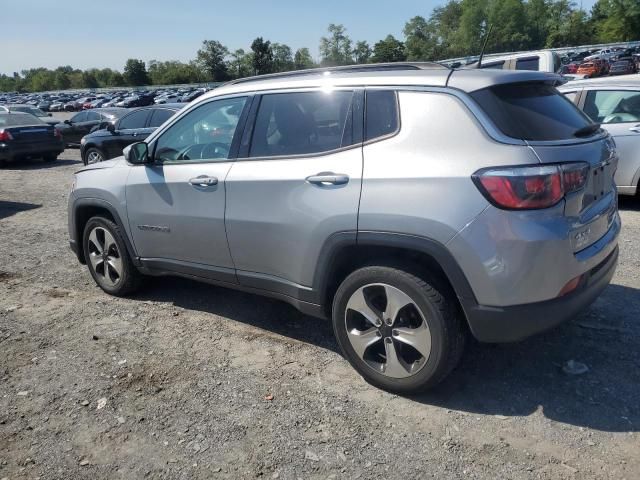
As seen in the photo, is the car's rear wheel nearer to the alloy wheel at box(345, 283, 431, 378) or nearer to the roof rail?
the roof rail

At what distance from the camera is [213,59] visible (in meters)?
122

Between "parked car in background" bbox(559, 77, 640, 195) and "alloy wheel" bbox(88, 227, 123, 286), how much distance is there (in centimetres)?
606

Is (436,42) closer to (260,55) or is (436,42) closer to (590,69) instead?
(260,55)

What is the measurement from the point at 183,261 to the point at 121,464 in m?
1.74

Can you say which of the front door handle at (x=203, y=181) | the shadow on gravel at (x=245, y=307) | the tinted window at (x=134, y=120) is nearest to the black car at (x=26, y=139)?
the tinted window at (x=134, y=120)

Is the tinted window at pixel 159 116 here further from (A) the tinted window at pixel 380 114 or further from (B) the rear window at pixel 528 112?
(B) the rear window at pixel 528 112

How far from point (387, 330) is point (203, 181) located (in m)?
1.68

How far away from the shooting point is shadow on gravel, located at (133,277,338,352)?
411 centimetres

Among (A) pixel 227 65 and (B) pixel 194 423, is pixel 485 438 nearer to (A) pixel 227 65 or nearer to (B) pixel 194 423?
(B) pixel 194 423

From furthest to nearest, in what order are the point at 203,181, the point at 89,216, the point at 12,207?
the point at 12,207
the point at 89,216
the point at 203,181

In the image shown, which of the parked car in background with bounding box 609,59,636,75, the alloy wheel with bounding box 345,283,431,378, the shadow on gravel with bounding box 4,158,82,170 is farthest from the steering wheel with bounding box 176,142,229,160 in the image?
the parked car in background with bounding box 609,59,636,75

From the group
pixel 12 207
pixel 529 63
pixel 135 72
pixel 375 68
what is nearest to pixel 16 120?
pixel 12 207

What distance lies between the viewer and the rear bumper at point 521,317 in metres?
2.75

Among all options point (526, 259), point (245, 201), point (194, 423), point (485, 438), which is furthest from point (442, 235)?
point (194, 423)
